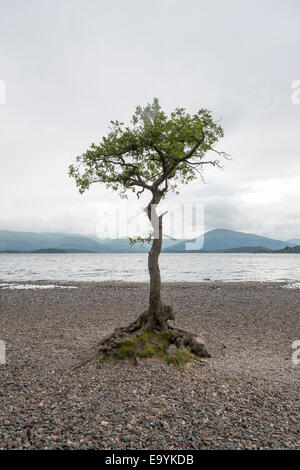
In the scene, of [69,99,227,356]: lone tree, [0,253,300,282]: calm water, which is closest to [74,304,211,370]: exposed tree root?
[69,99,227,356]: lone tree

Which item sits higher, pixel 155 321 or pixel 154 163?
pixel 154 163

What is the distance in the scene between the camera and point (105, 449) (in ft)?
21.0

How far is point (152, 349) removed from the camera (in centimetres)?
1163

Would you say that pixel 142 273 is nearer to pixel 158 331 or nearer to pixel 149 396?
pixel 158 331

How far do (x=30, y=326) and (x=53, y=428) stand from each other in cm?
1282

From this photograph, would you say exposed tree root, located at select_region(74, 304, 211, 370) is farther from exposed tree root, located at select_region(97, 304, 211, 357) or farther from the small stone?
the small stone

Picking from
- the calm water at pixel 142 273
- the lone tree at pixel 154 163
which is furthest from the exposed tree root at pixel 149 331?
the calm water at pixel 142 273

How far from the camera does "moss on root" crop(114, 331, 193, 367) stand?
11109mm

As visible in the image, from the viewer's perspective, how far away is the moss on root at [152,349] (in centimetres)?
1111

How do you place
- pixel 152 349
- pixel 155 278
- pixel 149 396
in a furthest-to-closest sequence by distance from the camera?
pixel 155 278 < pixel 152 349 < pixel 149 396

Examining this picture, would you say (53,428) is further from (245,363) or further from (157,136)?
(157,136)

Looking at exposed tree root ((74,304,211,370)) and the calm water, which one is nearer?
exposed tree root ((74,304,211,370))

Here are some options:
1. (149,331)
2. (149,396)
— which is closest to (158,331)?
(149,331)
